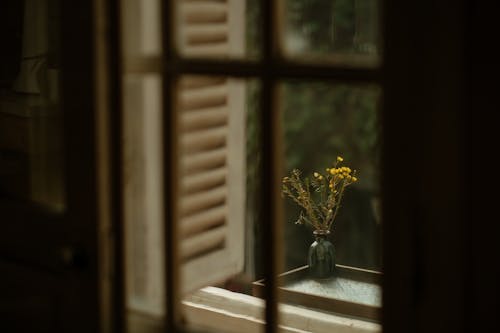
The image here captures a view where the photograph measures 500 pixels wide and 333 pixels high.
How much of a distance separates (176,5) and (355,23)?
35 cm

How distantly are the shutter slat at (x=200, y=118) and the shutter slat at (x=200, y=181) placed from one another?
99 mm

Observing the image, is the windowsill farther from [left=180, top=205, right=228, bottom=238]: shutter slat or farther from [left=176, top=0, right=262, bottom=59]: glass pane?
[left=176, top=0, right=262, bottom=59]: glass pane

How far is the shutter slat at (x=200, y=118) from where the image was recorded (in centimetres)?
179

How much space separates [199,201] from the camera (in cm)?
188

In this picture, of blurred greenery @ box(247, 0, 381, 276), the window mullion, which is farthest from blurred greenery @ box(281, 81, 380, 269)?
the window mullion

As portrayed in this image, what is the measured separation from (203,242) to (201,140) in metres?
0.22

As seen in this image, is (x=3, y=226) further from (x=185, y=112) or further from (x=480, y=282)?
(x=480, y=282)

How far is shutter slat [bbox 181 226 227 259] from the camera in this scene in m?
1.84

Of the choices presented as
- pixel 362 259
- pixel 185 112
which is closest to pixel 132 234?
pixel 185 112

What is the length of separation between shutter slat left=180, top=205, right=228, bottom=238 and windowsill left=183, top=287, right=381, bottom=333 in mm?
632

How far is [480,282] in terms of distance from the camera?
1340mm

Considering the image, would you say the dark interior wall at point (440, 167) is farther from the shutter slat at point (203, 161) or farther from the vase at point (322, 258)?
the vase at point (322, 258)

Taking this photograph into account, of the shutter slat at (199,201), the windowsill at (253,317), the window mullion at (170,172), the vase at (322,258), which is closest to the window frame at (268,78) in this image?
the window mullion at (170,172)

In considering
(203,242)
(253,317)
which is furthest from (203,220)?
(253,317)
